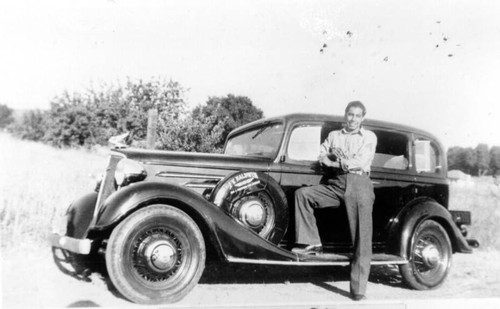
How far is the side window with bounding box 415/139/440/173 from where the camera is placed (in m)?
4.83

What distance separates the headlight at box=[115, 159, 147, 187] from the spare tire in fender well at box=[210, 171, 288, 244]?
0.71 m

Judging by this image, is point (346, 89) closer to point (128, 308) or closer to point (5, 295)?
point (128, 308)

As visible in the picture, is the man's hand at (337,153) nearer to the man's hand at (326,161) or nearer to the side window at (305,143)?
the man's hand at (326,161)

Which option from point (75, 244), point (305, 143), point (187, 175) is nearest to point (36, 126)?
point (187, 175)

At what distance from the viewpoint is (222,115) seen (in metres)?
6.82

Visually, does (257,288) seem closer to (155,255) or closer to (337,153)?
(155,255)

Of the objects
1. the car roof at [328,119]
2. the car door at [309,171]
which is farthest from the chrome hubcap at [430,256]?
the car roof at [328,119]

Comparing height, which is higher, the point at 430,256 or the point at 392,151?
the point at 392,151

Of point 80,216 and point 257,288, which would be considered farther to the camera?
point 257,288

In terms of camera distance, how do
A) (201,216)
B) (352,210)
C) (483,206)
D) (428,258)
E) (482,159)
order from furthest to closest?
(483,206), (482,159), (428,258), (352,210), (201,216)

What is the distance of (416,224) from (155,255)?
9.11 ft

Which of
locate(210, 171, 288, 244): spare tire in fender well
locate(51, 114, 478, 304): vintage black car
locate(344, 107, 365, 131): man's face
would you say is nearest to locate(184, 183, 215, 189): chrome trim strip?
locate(51, 114, 478, 304): vintage black car

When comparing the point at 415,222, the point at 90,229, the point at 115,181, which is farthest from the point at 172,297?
the point at 415,222

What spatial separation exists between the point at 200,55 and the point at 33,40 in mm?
1559
